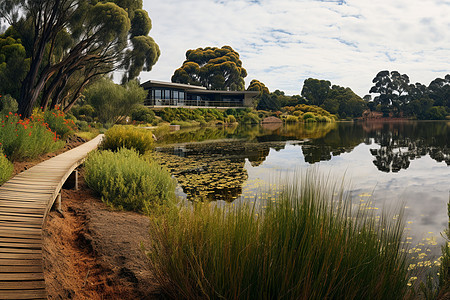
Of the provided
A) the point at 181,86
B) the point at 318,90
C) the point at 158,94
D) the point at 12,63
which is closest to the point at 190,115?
the point at 158,94

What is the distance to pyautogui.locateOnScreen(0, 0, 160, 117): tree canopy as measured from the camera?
15.6 m

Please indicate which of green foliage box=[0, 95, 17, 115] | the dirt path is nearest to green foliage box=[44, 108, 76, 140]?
green foliage box=[0, 95, 17, 115]

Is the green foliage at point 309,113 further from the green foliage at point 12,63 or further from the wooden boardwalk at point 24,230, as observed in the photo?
the wooden boardwalk at point 24,230

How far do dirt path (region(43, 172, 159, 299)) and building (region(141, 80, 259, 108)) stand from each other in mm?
41023

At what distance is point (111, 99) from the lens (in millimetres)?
27891

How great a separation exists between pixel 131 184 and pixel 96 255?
7.56 ft

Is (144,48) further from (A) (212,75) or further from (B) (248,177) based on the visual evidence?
(A) (212,75)

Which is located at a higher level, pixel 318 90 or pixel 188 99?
pixel 318 90

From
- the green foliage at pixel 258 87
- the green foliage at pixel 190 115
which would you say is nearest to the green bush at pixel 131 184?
the green foliage at pixel 190 115

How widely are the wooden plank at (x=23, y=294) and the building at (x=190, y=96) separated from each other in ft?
145

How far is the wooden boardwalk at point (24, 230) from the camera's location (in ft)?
8.93

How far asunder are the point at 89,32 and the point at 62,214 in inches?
632

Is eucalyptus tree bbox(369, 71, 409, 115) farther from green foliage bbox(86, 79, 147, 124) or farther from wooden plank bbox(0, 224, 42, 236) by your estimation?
wooden plank bbox(0, 224, 42, 236)

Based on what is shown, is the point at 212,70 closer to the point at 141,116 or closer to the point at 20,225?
the point at 141,116
